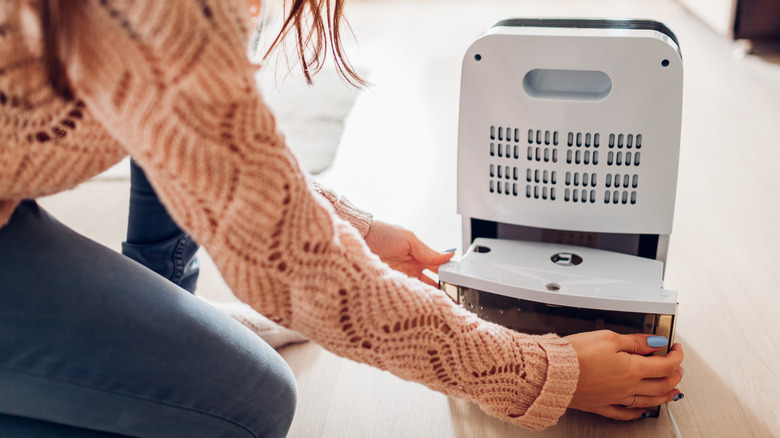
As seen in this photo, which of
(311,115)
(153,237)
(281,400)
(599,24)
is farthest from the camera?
(311,115)

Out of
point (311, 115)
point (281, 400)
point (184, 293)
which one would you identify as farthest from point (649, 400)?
point (311, 115)

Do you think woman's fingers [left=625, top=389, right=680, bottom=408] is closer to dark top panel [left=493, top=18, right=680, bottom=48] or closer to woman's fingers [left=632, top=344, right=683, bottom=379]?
woman's fingers [left=632, top=344, right=683, bottom=379]

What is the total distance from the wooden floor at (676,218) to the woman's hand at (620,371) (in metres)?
0.13

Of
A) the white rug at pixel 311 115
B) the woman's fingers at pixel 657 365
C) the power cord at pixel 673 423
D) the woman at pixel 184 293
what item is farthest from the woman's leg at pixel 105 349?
the white rug at pixel 311 115

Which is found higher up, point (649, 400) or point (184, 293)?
point (184, 293)

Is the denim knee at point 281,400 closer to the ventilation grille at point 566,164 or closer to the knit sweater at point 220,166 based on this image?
the knit sweater at point 220,166

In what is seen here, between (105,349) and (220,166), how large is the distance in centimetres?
23

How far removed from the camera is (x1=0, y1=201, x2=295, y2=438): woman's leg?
556 mm

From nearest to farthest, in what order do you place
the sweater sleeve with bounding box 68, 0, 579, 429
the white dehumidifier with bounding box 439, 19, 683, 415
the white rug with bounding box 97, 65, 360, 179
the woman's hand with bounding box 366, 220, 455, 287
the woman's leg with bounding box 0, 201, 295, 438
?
the sweater sleeve with bounding box 68, 0, 579, 429 → the woman's leg with bounding box 0, 201, 295, 438 → the white dehumidifier with bounding box 439, 19, 683, 415 → the woman's hand with bounding box 366, 220, 455, 287 → the white rug with bounding box 97, 65, 360, 179

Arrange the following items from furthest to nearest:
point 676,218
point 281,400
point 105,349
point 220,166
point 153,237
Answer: point 676,218
point 153,237
point 281,400
point 105,349
point 220,166

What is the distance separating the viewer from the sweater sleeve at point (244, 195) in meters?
0.42

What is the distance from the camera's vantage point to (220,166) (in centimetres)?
45

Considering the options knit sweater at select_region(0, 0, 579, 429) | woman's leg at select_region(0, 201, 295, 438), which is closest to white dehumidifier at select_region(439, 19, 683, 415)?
knit sweater at select_region(0, 0, 579, 429)

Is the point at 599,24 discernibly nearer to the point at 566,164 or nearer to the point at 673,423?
the point at 566,164
